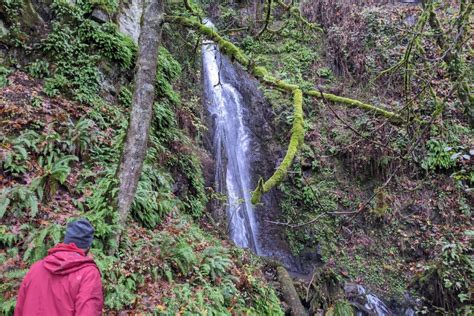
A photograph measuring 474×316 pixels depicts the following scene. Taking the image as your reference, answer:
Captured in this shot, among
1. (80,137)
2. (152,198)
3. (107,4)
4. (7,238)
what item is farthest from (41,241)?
(107,4)

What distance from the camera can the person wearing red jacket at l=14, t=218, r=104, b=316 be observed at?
277 cm

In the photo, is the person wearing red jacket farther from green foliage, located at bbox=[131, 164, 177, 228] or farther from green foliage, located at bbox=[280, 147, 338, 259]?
green foliage, located at bbox=[280, 147, 338, 259]

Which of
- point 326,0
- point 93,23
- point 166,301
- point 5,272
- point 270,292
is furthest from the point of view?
point 326,0

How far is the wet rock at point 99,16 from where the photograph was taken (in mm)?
8953

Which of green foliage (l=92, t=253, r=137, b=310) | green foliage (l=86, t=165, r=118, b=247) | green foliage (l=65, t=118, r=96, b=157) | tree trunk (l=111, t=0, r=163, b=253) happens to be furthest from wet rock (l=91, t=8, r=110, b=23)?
green foliage (l=92, t=253, r=137, b=310)

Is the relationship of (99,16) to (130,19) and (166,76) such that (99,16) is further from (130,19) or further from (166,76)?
(166,76)

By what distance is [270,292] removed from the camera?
6680mm

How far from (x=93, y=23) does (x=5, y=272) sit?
6.64m

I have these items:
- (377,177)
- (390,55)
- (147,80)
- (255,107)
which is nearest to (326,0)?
(390,55)

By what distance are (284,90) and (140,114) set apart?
84.9 inches

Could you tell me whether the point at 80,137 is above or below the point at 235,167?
above

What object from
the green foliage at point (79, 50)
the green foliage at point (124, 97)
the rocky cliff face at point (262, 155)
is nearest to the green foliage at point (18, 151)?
the green foliage at point (79, 50)

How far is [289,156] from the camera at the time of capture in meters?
3.94

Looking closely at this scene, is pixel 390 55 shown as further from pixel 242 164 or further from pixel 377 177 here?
pixel 242 164
